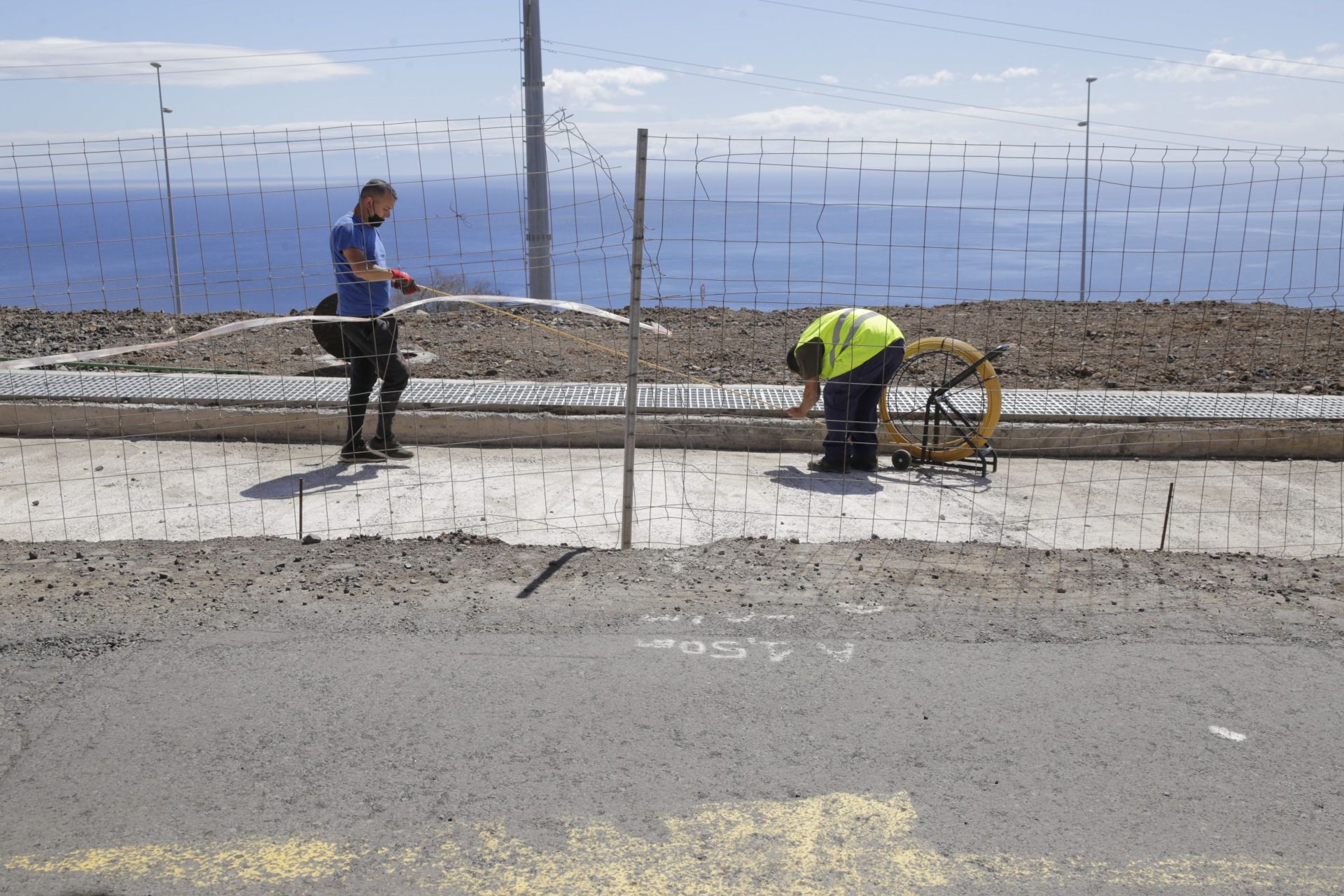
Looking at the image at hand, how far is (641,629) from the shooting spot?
466 centimetres

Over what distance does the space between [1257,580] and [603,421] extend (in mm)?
4517

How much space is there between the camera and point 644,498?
7.06m

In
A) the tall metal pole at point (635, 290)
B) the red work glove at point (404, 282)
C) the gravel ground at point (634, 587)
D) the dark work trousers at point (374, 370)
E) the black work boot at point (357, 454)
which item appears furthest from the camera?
the black work boot at point (357, 454)

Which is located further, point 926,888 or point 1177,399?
point 1177,399

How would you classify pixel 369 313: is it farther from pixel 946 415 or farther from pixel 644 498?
pixel 946 415

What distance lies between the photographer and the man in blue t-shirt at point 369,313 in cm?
732

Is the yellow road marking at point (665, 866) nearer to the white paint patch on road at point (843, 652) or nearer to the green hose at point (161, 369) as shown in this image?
the white paint patch on road at point (843, 652)

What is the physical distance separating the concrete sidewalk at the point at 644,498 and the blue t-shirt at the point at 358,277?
1.10 metres

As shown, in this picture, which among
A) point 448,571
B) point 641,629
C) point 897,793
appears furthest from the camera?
point 448,571

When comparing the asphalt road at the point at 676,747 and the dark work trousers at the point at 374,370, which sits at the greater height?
the dark work trousers at the point at 374,370

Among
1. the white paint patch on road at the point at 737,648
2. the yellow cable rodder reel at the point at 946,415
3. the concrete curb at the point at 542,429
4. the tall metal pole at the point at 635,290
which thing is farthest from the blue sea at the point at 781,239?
the white paint patch on road at the point at 737,648

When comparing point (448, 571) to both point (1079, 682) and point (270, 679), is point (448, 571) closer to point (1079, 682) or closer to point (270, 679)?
point (270, 679)

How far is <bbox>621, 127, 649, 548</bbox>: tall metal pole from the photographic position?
5.12 metres

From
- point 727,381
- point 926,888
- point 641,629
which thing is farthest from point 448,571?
point 727,381
